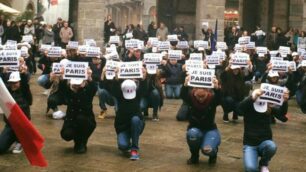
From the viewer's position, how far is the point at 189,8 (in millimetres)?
28859

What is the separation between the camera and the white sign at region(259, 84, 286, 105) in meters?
8.19

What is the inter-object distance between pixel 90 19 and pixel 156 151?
53.0 feet

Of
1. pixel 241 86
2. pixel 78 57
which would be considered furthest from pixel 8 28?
pixel 241 86

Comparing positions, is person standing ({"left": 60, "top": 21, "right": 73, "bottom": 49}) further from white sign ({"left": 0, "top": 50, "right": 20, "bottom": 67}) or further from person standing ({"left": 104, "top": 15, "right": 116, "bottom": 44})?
white sign ({"left": 0, "top": 50, "right": 20, "bottom": 67})

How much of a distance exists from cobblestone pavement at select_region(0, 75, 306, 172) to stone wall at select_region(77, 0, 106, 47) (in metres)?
12.1

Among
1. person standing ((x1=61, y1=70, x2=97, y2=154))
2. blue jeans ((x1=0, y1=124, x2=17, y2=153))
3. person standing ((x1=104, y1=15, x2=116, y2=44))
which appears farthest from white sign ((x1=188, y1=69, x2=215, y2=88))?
person standing ((x1=104, y1=15, x2=116, y2=44))

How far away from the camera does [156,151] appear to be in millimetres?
9859

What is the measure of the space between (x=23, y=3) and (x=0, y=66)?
4009 centimetres

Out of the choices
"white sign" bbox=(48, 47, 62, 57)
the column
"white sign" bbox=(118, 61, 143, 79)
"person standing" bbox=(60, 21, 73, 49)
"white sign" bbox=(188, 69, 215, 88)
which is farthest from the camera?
the column

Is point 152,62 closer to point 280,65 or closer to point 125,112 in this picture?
point 280,65

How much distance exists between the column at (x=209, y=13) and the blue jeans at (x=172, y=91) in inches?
345

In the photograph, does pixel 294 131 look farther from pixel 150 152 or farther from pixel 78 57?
pixel 78 57

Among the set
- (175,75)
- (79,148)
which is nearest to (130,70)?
(79,148)

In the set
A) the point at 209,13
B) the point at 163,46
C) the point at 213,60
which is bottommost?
the point at 213,60
